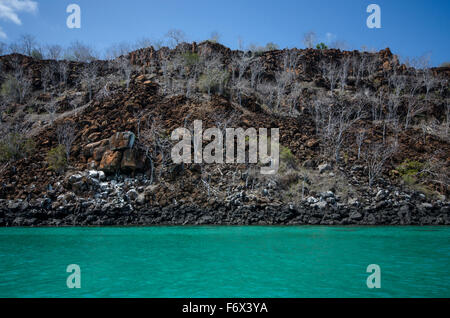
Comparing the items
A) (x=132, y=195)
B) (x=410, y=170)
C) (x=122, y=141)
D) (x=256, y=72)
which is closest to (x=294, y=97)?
(x=256, y=72)

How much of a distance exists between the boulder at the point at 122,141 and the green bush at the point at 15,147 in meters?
9.13

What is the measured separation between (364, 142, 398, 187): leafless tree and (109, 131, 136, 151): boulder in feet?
72.2

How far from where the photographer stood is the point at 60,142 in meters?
30.9

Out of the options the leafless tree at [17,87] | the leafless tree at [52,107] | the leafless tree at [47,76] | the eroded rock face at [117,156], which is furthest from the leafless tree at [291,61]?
the leafless tree at [17,87]

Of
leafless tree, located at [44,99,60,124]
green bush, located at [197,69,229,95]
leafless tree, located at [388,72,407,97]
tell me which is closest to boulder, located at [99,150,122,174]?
leafless tree, located at [44,99,60,124]

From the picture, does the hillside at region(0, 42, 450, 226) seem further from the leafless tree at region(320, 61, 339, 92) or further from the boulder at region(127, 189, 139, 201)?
the leafless tree at region(320, 61, 339, 92)

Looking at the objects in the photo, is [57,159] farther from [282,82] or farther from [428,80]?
[428,80]

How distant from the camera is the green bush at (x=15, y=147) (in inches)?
1133

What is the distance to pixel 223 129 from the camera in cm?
3141

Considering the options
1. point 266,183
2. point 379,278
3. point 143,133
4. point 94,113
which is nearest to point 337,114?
point 266,183

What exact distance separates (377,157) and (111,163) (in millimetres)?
25671

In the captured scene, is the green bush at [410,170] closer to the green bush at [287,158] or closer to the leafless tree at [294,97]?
the green bush at [287,158]
